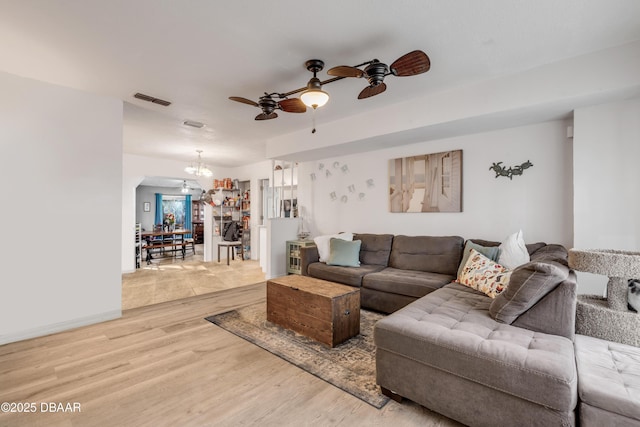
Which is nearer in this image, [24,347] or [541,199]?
[24,347]

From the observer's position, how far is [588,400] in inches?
51.2

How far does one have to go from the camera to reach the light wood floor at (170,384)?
5.62 ft

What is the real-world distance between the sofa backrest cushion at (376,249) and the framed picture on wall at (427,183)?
1.69 feet

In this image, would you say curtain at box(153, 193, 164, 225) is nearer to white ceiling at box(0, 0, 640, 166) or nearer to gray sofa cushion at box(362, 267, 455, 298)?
white ceiling at box(0, 0, 640, 166)

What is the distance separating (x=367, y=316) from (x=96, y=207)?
333 centimetres

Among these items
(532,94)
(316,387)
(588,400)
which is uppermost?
(532,94)

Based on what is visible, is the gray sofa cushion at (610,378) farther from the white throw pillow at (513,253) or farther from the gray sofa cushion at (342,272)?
the gray sofa cushion at (342,272)

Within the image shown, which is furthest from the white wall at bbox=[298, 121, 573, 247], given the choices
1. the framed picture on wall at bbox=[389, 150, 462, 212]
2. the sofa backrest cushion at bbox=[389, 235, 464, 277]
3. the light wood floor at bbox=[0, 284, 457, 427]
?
A: the light wood floor at bbox=[0, 284, 457, 427]

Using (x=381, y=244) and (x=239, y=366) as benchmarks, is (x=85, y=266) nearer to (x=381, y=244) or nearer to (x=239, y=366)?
(x=239, y=366)

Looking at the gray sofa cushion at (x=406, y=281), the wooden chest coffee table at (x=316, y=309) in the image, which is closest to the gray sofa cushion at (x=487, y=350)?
the wooden chest coffee table at (x=316, y=309)

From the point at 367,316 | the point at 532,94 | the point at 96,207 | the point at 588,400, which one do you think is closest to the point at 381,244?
the point at 367,316

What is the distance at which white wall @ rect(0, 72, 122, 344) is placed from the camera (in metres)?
2.70

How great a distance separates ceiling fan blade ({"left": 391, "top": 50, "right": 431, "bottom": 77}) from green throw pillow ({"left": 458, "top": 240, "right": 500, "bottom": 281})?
2.07 metres

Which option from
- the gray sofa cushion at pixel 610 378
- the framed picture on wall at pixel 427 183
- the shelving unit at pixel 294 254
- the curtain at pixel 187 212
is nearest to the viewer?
the gray sofa cushion at pixel 610 378
